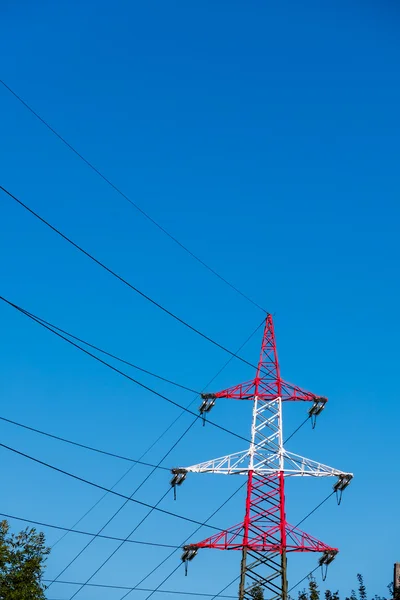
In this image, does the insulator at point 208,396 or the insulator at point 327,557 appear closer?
the insulator at point 327,557

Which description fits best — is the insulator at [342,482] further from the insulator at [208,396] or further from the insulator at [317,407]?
the insulator at [208,396]

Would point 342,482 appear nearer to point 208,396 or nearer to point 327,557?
point 327,557

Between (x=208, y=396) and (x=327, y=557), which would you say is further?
(x=208, y=396)

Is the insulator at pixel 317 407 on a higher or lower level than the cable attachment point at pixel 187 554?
higher

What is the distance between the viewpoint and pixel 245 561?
38719 millimetres

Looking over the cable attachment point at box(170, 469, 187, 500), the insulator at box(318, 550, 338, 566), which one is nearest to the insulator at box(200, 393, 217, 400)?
the cable attachment point at box(170, 469, 187, 500)

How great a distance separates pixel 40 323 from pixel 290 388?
22977 mm

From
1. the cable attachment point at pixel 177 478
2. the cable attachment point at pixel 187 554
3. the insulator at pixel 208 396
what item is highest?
the insulator at pixel 208 396

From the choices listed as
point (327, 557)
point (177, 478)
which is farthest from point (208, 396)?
point (327, 557)

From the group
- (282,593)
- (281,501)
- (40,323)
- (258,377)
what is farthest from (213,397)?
(40,323)

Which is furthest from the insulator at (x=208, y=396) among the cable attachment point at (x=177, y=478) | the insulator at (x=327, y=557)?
Result: the insulator at (x=327, y=557)

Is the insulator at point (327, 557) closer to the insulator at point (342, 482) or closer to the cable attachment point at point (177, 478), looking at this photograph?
the insulator at point (342, 482)

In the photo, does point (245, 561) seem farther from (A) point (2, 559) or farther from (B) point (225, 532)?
(A) point (2, 559)

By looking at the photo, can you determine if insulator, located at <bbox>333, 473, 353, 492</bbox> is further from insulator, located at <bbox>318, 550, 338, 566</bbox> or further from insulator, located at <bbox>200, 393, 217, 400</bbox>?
insulator, located at <bbox>200, 393, 217, 400</bbox>
